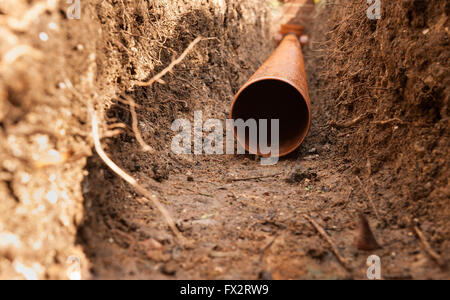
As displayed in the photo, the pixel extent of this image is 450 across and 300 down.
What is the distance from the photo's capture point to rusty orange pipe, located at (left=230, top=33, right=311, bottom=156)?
318 centimetres

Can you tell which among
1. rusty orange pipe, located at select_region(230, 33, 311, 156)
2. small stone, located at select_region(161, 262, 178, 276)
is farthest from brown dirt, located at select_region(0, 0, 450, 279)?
rusty orange pipe, located at select_region(230, 33, 311, 156)

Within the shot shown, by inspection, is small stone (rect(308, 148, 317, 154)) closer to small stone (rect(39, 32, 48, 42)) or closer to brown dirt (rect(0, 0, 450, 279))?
brown dirt (rect(0, 0, 450, 279))

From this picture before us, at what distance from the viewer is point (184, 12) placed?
322 centimetres

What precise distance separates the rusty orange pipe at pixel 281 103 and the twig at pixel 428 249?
1556 mm

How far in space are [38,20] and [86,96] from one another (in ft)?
1.39

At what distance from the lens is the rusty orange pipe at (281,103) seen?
3.18 meters

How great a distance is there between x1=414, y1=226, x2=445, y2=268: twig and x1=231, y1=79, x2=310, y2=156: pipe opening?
162 cm

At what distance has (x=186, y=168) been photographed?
2764 mm

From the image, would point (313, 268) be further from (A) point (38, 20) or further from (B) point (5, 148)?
(A) point (38, 20)

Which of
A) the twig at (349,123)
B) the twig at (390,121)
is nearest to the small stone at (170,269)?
the twig at (390,121)

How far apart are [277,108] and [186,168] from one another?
1.54 metres

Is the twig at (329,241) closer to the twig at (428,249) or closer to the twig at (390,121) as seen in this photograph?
the twig at (428,249)

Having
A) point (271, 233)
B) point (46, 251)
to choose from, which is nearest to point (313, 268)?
point (271, 233)

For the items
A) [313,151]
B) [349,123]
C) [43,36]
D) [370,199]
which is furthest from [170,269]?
[313,151]
